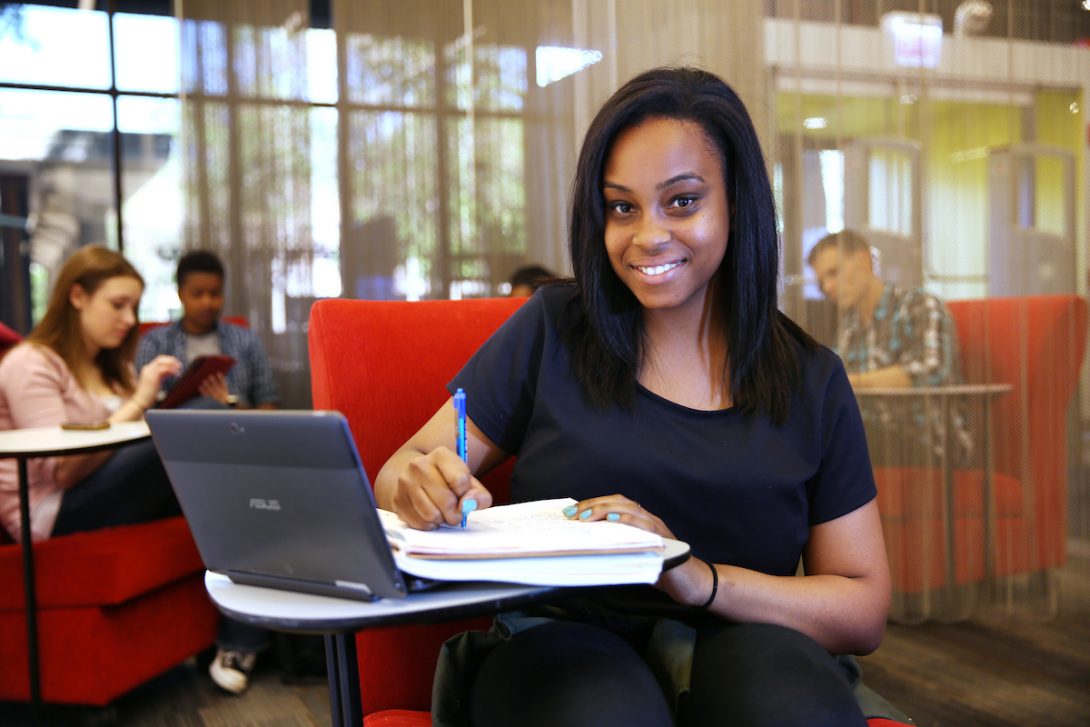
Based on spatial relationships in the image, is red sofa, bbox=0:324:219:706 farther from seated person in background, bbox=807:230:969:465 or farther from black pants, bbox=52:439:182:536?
seated person in background, bbox=807:230:969:465

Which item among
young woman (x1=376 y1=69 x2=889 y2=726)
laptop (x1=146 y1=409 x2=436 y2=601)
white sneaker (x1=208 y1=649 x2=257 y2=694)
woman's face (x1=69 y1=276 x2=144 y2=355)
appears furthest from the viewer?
woman's face (x1=69 y1=276 x2=144 y2=355)

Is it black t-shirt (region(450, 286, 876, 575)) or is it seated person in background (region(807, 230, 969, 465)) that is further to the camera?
seated person in background (region(807, 230, 969, 465))

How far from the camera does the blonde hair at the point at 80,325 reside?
122 inches

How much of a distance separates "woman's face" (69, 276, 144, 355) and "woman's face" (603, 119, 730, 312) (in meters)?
2.31


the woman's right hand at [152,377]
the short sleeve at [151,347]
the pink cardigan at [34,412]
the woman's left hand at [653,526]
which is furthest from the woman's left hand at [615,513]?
the short sleeve at [151,347]

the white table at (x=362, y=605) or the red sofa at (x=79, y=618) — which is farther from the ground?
the white table at (x=362, y=605)

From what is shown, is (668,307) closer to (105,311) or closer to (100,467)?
(100,467)

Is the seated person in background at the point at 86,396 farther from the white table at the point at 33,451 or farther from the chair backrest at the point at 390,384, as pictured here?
the chair backrest at the point at 390,384

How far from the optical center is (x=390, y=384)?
1.58 m

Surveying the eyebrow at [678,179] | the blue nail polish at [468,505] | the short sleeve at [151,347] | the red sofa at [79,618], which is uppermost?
the eyebrow at [678,179]

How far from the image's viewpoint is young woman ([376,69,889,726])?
47.4 inches

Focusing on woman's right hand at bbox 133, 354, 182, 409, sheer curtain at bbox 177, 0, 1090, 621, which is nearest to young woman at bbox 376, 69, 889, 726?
sheer curtain at bbox 177, 0, 1090, 621

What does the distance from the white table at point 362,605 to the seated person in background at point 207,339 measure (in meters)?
3.41

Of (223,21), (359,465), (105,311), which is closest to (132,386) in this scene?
(105,311)
